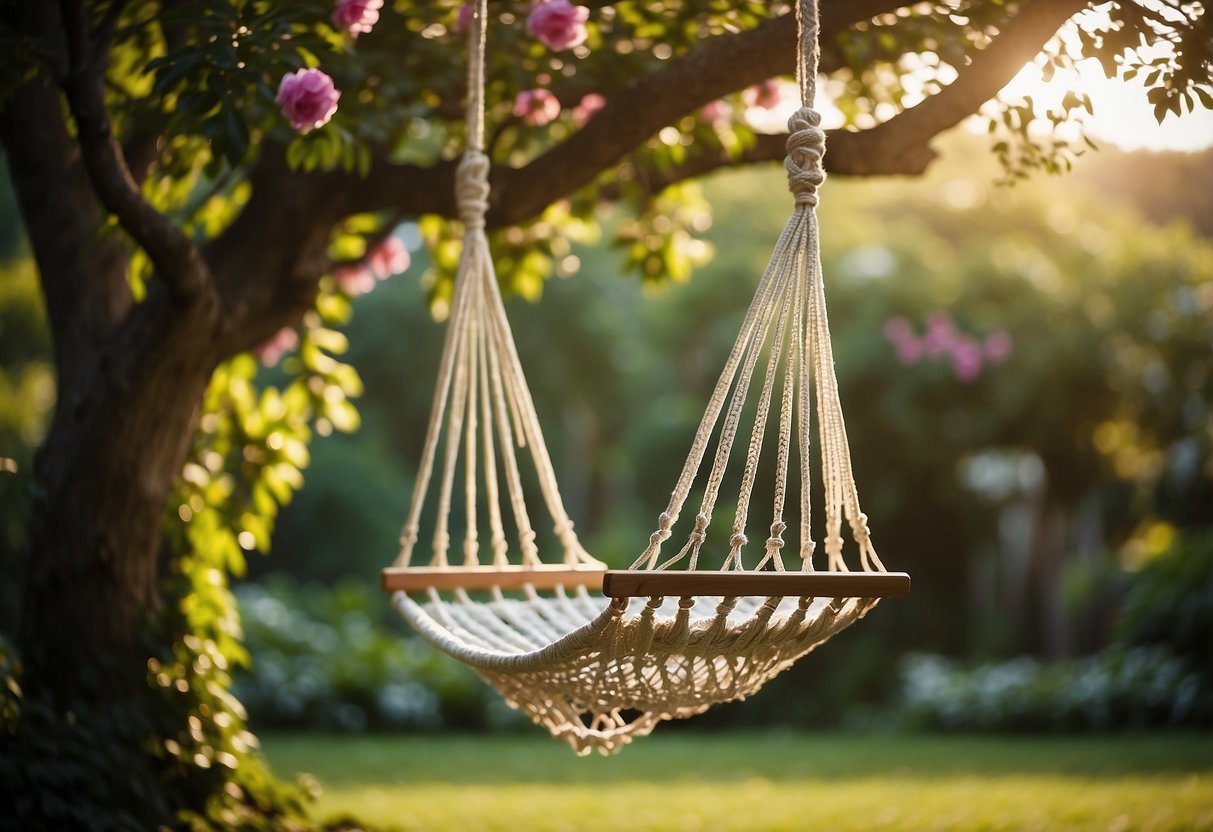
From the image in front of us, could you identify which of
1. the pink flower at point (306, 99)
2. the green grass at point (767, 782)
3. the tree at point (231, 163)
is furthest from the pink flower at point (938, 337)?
the pink flower at point (306, 99)

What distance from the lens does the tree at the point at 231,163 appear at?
6.53 ft

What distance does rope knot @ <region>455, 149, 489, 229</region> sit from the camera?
226 centimetres

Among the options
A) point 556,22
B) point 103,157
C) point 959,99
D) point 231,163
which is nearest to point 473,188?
point 556,22

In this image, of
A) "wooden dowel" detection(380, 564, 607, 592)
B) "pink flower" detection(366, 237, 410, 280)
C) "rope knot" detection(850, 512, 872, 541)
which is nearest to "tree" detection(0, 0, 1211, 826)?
"pink flower" detection(366, 237, 410, 280)

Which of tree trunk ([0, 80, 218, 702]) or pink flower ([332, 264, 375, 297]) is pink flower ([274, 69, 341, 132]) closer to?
tree trunk ([0, 80, 218, 702])

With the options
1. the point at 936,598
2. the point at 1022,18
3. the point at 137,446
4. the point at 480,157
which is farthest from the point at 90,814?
the point at 936,598

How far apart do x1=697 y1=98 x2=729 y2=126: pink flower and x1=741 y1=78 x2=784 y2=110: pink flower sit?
53 mm

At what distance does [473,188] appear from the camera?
7.44 feet

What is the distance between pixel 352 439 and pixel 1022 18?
379 inches

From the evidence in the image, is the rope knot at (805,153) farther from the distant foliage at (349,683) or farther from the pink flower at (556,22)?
the distant foliage at (349,683)

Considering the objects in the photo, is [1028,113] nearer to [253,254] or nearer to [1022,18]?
[1022,18]

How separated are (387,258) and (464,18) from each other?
720 mm

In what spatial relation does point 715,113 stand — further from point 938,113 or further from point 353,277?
point 353,277

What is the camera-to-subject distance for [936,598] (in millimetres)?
7184
